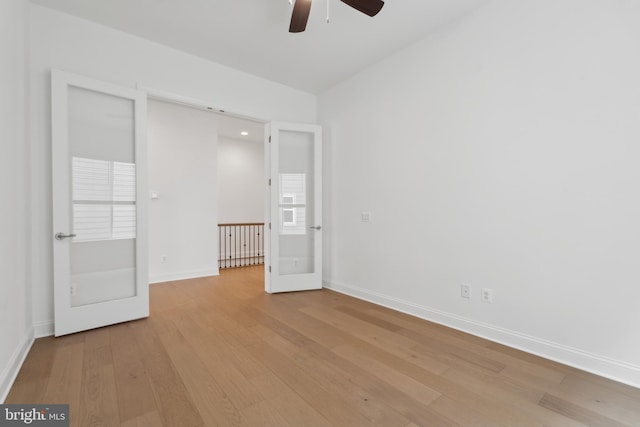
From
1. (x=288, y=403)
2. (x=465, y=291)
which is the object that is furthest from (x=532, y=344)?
(x=288, y=403)

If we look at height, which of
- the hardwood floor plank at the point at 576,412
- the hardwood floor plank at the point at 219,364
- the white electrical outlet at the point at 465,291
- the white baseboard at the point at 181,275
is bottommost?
the hardwood floor plank at the point at 576,412

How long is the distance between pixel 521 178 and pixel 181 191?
487cm

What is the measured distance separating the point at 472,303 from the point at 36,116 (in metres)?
4.43

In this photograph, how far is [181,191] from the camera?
498 cm

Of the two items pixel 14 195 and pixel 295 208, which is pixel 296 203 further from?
pixel 14 195

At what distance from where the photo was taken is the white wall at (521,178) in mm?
2006

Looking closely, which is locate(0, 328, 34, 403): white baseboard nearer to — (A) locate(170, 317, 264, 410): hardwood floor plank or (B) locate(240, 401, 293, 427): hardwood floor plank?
(A) locate(170, 317, 264, 410): hardwood floor plank

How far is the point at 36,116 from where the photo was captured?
2.60m

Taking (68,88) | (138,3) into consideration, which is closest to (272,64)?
(138,3)

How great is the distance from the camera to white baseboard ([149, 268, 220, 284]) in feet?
15.3

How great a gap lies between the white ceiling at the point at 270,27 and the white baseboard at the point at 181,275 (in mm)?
3417

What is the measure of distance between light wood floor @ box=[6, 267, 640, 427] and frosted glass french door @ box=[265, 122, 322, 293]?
3.88 ft

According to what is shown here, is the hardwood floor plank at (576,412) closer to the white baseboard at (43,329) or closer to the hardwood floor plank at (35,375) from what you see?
the hardwood floor plank at (35,375)
